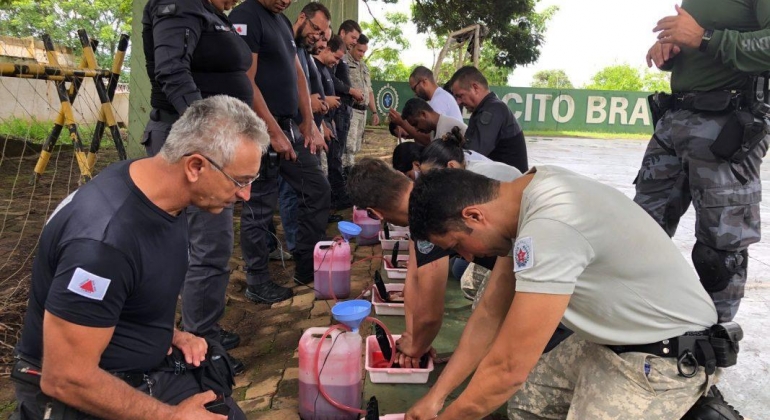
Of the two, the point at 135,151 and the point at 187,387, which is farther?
the point at 135,151

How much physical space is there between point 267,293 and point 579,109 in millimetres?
22462

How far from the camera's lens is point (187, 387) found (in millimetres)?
1771

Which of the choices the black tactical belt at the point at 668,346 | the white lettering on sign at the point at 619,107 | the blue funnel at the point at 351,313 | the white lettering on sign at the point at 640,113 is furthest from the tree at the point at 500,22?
the black tactical belt at the point at 668,346

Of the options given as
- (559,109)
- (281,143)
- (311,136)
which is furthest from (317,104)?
(559,109)

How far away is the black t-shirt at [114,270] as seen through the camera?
4.36ft

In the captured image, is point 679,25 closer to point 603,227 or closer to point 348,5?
point 603,227

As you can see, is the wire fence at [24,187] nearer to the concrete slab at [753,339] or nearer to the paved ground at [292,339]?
the paved ground at [292,339]

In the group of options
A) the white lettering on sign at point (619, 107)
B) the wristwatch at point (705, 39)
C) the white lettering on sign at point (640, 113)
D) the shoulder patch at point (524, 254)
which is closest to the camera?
the shoulder patch at point (524, 254)

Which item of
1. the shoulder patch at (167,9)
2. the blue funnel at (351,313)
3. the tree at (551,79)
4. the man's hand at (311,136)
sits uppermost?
the shoulder patch at (167,9)

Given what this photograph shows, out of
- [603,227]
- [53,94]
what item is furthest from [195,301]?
[53,94]

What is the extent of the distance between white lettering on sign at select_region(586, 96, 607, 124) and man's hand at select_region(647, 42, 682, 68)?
22219 mm

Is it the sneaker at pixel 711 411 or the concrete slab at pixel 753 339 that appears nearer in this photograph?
the sneaker at pixel 711 411

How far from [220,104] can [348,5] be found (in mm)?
11358

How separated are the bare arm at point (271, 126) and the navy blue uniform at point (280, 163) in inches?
4.2
